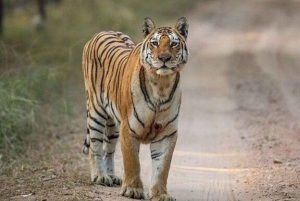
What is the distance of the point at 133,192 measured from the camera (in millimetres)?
7531

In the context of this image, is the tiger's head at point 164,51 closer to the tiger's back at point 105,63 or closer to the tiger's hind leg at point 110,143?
the tiger's back at point 105,63

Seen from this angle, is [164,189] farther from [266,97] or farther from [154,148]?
[266,97]

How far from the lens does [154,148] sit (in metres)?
7.58

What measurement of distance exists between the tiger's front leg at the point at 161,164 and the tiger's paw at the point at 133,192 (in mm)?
109

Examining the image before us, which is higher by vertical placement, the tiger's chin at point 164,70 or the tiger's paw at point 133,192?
the tiger's chin at point 164,70

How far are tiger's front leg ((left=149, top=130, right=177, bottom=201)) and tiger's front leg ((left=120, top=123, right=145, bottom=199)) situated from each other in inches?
5.5

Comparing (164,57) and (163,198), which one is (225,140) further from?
(164,57)

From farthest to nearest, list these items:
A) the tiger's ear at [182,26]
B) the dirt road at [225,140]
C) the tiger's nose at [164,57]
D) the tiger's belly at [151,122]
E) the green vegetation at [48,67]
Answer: the green vegetation at [48,67], the dirt road at [225,140], the tiger's ear at [182,26], the tiger's belly at [151,122], the tiger's nose at [164,57]

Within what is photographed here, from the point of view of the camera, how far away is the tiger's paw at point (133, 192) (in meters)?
7.53

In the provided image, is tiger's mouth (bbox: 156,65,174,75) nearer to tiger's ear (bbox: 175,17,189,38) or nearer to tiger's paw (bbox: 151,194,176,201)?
tiger's ear (bbox: 175,17,189,38)

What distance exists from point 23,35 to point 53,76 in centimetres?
971

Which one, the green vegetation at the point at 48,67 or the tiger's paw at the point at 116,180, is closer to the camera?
the tiger's paw at the point at 116,180

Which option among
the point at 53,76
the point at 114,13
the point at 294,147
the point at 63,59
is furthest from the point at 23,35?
the point at 294,147

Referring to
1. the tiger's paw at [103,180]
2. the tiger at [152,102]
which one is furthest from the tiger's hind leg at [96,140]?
the tiger at [152,102]
